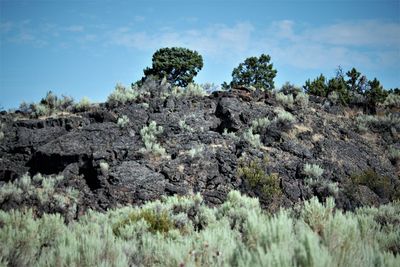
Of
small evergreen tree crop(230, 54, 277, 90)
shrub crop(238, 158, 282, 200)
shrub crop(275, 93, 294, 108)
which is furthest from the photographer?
small evergreen tree crop(230, 54, 277, 90)

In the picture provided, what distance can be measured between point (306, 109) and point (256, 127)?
4.32 metres

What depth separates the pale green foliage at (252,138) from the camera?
13609 mm

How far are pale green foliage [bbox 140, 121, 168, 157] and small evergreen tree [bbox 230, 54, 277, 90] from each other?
1760 centimetres

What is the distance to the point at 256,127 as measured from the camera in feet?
49.2

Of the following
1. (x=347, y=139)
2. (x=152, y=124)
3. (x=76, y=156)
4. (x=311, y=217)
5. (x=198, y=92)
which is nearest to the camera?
(x=311, y=217)

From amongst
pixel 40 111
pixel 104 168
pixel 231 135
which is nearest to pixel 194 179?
pixel 104 168

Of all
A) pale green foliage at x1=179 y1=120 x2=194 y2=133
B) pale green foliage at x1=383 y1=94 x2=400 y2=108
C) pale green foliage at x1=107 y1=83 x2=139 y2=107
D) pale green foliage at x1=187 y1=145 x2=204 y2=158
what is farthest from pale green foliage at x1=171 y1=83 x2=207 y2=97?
pale green foliage at x1=383 y1=94 x2=400 y2=108

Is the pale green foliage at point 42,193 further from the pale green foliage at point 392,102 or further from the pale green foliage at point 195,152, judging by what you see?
the pale green foliage at point 392,102

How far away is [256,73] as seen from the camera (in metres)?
31.8

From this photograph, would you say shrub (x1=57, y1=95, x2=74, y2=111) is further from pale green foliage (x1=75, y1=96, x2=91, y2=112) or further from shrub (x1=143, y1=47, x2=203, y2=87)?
shrub (x1=143, y1=47, x2=203, y2=87)

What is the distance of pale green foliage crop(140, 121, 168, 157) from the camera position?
12.9m

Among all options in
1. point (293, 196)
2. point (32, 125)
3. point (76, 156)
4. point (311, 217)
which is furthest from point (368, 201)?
point (32, 125)

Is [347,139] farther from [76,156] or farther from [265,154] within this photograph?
[76,156]

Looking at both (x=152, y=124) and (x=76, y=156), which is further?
(x=152, y=124)
